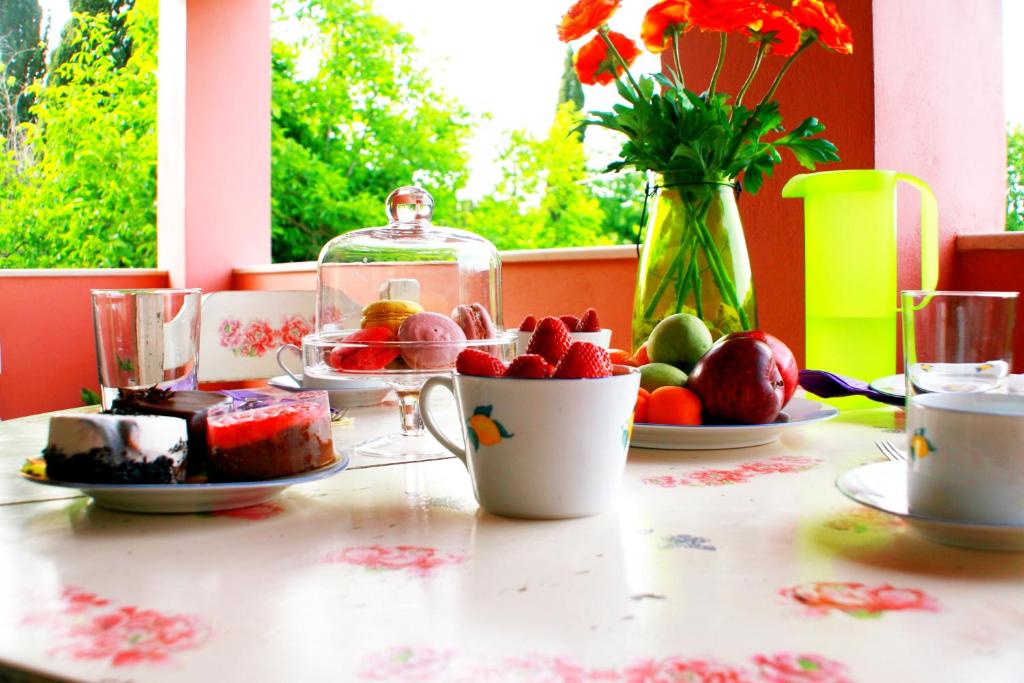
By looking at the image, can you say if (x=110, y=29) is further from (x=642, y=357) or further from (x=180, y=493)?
(x=180, y=493)

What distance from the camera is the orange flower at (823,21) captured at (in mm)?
929

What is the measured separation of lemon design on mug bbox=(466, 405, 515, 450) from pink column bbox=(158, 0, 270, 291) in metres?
3.51

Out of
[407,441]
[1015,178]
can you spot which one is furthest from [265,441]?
[1015,178]

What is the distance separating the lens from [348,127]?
8773 millimetres

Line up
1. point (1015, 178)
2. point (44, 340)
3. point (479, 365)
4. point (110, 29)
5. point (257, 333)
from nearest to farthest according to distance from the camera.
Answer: point (479, 365) < point (257, 333) < point (1015, 178) < point (44, 340) < point (110, 29)

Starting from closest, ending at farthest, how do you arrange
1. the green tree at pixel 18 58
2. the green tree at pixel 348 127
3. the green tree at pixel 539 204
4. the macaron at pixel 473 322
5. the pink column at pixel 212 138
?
the macaron at pixel 473 322, the pink column at pixel 212 138, the green tree at pixel 18 58, the green tree at pixel 348 127, the green tree at pixel 539 204

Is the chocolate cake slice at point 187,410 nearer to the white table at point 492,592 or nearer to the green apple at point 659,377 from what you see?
the white table at point 492,592

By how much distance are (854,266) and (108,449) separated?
36.4 inches

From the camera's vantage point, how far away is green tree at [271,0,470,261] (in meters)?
8.33

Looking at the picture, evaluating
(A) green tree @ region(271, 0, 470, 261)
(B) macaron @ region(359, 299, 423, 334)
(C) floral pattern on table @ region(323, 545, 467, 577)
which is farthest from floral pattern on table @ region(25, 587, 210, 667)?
(A) green tree @ region(271, 0, 470, 261)

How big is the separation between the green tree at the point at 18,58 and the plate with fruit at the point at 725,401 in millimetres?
5804

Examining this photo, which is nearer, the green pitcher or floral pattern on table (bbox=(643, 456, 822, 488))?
floral pattern on table (bbox=(643, 456, 822, 488))

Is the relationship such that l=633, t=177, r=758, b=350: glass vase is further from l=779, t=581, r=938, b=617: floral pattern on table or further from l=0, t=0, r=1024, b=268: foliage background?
l=0, t=0, r=1024, b=268: foliage background

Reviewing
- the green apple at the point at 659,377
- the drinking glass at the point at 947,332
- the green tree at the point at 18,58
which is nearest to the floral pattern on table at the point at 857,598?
the drinking glass at the point at 947,332
